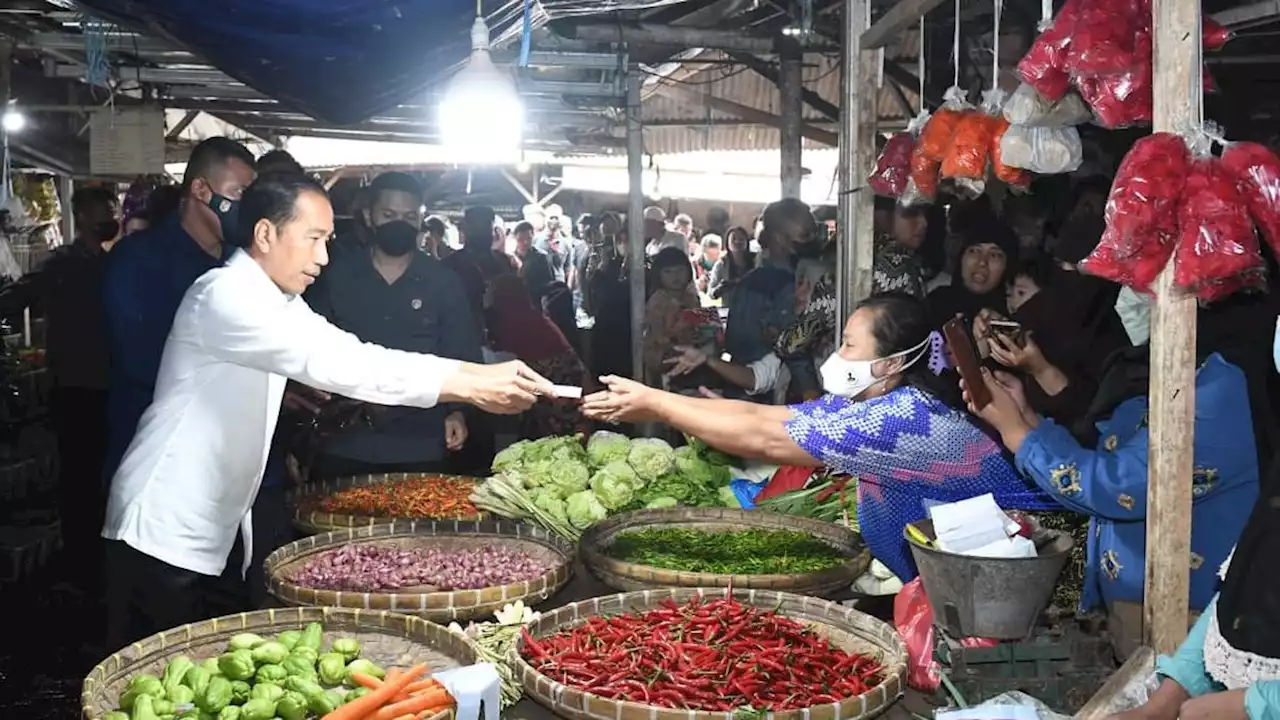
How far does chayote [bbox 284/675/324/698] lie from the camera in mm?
2762

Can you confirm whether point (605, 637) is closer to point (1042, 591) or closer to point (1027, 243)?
point (1042, 591)

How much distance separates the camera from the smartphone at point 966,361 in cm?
318

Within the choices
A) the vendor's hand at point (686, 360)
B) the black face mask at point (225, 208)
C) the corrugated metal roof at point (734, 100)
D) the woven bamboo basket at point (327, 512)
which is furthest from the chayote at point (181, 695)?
the corrugated metal roof at point (734, 100)

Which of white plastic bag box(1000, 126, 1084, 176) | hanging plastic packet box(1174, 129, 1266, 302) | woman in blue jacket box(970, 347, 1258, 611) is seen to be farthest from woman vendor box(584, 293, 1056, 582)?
hanging plastic packet box(1174, 129, 1266, 302)

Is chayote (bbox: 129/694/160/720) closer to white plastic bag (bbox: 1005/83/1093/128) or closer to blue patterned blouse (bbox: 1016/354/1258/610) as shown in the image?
blue patterned blouse (bbox: 1016/354/1258/610)

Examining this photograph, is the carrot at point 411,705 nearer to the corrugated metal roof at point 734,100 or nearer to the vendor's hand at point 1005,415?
the vendor's hand at point 1005,415

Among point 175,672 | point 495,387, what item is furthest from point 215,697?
point 495,387

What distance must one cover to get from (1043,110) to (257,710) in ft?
9.03

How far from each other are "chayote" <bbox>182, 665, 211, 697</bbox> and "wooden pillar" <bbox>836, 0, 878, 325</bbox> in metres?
2.97

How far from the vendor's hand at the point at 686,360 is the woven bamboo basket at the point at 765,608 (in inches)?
143

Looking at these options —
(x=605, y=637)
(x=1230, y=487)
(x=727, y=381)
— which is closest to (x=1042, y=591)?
(x=1230, y=487)

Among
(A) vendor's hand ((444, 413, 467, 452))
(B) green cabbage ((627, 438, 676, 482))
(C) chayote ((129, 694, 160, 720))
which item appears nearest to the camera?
(C) chayote ((129, 694, 160, 720))

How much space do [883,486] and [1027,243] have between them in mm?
2599

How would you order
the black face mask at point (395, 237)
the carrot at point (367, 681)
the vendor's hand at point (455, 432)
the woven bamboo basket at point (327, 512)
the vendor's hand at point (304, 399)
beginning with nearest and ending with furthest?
1. the carrot at point (367, 681)
2. the woven bamboo basket at point (327, 512)
3. the vendor's hand at point (455, 432)
4. the black face mask at point (395, 237)
5. the vendor's hand at point (304, 399)
